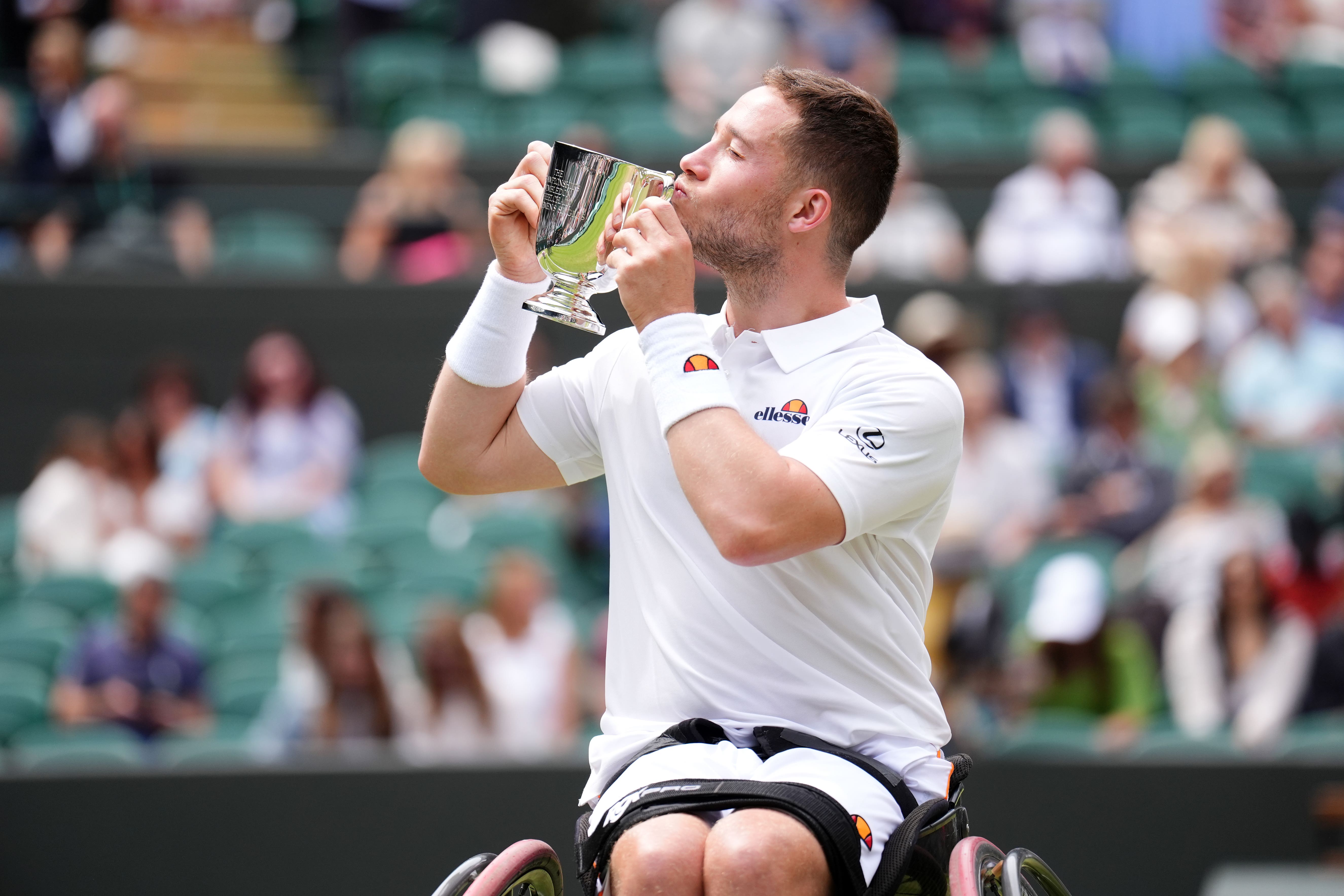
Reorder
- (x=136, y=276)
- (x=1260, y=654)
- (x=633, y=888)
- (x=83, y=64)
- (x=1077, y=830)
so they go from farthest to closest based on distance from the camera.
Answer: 1. (x=83, y=64)
2. (x=136, y=276)
3. (x=1260, y=654)
4. (x=1077, y=830)
5. (x=633, y=888)

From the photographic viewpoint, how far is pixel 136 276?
26.0ft

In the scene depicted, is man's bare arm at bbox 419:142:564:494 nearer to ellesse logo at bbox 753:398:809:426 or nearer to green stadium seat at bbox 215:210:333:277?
ellesse logo at bbox 753:398:809:426

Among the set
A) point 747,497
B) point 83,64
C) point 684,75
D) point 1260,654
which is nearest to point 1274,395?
point 1260,654

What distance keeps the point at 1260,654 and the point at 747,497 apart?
4.03 meters

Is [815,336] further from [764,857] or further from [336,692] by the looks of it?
[336,692]

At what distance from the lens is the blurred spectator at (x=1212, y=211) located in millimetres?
8219

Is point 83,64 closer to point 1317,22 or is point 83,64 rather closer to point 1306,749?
point 1306,749

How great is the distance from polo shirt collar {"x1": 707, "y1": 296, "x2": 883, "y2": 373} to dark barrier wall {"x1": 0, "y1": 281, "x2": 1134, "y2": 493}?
17.4ft

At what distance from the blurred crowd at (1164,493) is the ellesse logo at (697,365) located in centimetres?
304

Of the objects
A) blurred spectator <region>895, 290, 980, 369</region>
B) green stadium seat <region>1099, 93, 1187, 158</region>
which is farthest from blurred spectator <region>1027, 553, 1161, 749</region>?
green stadium seat <region>1099, 93, 1187, 158</region>

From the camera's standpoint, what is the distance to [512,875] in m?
2.30

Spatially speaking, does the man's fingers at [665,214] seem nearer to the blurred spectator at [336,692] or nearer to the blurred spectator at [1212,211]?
the blurred spectator at [336,692]

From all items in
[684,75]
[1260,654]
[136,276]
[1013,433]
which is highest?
[684,75]

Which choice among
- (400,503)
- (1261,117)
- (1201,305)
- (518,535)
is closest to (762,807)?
(518,535)
